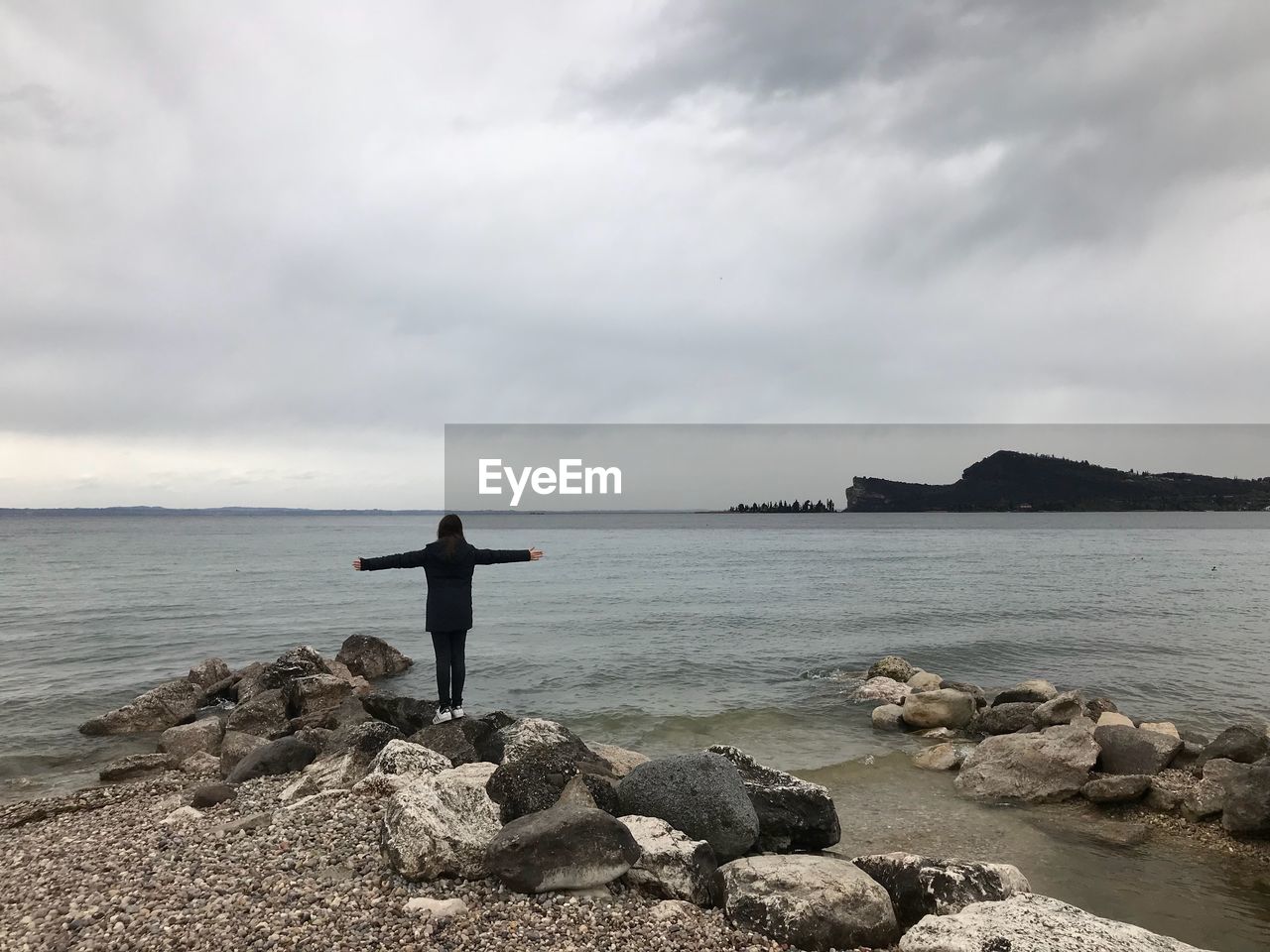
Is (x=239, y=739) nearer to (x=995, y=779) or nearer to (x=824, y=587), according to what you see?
(x=995, y=779)

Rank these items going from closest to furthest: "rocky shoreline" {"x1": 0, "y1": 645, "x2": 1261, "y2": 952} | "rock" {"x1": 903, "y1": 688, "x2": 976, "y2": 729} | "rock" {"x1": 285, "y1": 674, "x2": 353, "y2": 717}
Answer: "rocky shoreline" {"x1": 0, "y1": 645, "x2": 1261, "y2": 952}
"rock" {"x1": 903, "y1": 688, "x2": 976, "y2": 729}
"rock" {"x1": 285, "y1": 674, "x2": 353, "y2": 717}

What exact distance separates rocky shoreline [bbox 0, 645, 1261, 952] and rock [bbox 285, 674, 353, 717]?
205 inches

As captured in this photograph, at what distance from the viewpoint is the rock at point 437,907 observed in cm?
568

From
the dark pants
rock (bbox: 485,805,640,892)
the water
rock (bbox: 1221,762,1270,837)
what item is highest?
the dark pants

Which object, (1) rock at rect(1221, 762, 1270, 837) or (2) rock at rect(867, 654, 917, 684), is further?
(2) rock at rect(867, 654, 917, 684)

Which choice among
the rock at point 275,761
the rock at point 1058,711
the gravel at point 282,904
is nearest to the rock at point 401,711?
the rock at point 275,761

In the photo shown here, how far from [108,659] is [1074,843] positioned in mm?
23948

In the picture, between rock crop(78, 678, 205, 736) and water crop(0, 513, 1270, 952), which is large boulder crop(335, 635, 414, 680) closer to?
water crop(0, 513, 1270, 952)

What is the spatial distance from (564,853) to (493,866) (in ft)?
1.94

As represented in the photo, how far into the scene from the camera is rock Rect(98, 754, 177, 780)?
1189cm

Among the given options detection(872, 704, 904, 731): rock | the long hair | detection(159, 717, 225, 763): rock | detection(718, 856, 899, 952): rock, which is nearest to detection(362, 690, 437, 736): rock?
detection(159, 717, 225, 763): rock

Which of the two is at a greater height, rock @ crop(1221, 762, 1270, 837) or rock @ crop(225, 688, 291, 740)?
rock @ crop(1221, 762, 1270, 837)

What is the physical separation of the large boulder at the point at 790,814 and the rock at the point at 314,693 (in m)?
10.6

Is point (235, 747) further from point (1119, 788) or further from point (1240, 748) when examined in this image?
point (1240, 748)
